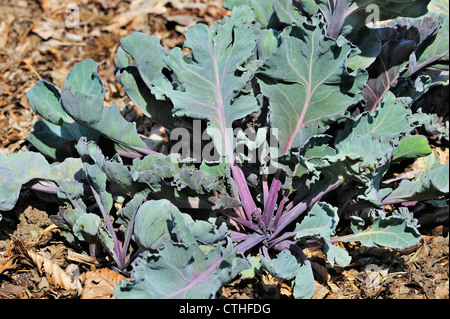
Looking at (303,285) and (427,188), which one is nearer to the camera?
(303,285)

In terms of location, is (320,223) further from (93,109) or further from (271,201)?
(93,109)

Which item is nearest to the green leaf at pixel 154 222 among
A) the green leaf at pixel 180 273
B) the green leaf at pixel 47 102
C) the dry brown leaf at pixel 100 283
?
the green leaf at pixel 180 273

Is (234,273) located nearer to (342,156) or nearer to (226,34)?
(342,156)

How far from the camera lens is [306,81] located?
6.75 feet

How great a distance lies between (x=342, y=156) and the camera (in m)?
1.75

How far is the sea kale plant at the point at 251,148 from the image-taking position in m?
1.86

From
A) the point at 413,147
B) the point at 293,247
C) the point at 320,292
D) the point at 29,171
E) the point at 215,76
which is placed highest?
the point at 215,76

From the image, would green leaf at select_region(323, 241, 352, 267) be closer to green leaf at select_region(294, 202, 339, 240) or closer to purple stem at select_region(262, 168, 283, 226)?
green leaf at select_region(294, 202, 339, 240)

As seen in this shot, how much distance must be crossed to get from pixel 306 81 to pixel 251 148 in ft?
1.27

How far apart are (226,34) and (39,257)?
4.25 ft

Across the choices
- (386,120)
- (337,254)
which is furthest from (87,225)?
(386,120)

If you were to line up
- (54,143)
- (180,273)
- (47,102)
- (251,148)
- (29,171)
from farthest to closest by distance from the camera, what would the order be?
(54,143) < (47,102) < (29,171) < (251,148) < (180,273)

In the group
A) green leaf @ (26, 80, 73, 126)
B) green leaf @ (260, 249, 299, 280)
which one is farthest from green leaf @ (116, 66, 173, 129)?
green leaf @ (260, 249, 299, 280)

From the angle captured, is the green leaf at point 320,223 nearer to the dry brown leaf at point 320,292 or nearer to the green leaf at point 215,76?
the dry brown leaf at point 320,292
